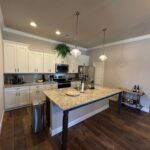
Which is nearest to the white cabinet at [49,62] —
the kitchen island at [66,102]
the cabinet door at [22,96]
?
the cabinet door at [22,96]

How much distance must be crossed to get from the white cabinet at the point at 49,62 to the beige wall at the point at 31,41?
493 mm

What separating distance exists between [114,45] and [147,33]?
1.39 metres

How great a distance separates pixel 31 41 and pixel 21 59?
1041 mm

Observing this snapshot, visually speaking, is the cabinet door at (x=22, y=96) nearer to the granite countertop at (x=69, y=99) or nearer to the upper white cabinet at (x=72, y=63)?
the granite countertop at (x=69, y=99)

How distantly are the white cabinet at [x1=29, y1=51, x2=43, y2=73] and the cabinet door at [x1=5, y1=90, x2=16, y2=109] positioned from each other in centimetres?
103

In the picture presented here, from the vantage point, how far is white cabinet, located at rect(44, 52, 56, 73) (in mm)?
4055

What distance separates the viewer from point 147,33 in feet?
10.8

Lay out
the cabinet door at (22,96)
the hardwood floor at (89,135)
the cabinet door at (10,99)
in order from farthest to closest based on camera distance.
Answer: the cabinet door at (22,96) → the cabinet door at (10,99) → the hardwood floor at (89,135)

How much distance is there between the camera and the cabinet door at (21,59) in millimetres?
3294

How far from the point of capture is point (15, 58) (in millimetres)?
3244

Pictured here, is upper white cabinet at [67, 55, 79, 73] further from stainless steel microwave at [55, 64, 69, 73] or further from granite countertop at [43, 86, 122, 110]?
granite countertop at [43, 86, 122, 110]

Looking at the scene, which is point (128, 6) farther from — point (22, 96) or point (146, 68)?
point (22, 96)

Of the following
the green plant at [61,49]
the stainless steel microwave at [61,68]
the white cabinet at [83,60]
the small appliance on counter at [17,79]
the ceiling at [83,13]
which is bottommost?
the small appliance on counter at [17,79]

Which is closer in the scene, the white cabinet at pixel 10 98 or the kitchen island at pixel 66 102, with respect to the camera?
the kitchen island at pixel 66 102
